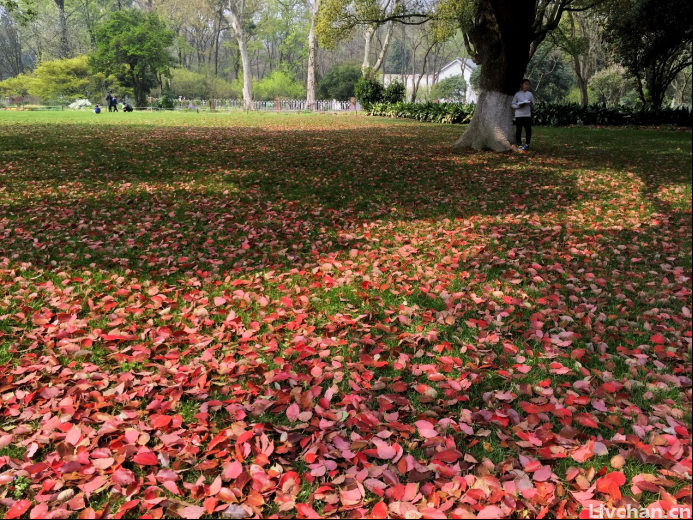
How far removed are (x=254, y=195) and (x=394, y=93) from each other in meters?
30.5

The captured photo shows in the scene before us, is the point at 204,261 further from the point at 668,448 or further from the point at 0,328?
the point at 668,448

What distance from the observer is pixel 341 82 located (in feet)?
153

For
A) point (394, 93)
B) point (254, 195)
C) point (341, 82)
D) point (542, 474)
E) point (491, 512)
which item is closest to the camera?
point (491, 512)

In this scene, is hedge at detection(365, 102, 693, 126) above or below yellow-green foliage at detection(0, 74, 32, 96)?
below

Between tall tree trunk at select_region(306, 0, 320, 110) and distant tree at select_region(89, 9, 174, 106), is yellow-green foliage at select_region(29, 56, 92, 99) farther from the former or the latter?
tall tree trunk at select_region(306, 0, 320, 110)

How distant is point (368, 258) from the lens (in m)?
4.88

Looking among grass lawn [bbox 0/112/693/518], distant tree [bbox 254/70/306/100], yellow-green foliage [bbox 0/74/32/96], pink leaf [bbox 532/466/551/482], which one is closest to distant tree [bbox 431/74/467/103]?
distant tree [bbox 254/70/306/100]

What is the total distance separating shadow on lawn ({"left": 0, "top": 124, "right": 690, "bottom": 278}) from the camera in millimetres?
5078

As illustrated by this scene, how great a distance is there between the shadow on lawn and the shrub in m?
24.1

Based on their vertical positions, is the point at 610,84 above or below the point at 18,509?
above

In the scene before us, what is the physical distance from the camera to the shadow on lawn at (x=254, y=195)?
5.08m

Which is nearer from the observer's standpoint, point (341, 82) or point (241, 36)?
point (241, 36)

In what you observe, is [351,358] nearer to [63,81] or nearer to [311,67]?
[311,67]

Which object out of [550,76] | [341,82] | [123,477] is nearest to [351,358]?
[123,477]
